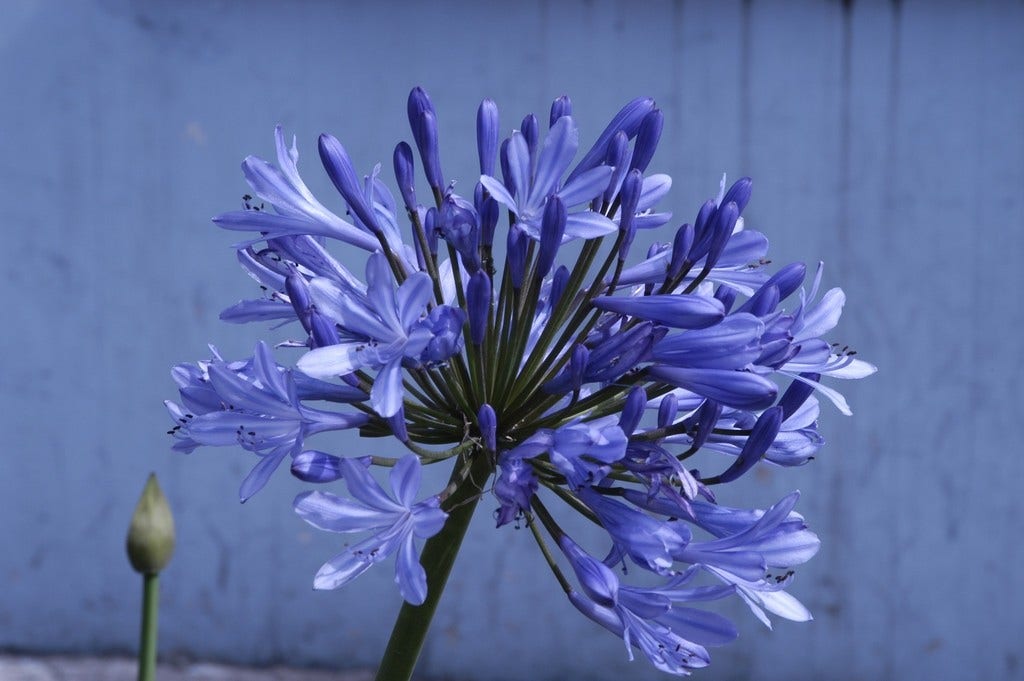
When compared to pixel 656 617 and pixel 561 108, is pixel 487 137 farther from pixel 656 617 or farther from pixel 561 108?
pixel 656 617

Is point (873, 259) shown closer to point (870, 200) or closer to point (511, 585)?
point (870, 200)

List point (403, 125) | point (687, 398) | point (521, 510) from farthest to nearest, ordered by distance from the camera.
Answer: point (403, 125), point (687, 398), point (521, 510)

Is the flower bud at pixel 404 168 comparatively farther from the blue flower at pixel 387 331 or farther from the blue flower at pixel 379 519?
the blue flower at pixel 379 519

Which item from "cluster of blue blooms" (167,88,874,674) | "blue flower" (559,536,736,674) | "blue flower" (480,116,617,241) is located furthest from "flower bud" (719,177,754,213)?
"blue flower" (559,536,736,674)

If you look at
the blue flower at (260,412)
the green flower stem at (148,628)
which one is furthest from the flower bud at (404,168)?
the green flower stem at (148,628)

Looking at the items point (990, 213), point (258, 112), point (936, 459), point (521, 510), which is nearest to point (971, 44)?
point (990, 213)

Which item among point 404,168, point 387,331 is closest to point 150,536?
point 387,331
